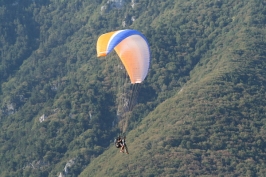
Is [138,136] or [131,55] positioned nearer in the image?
[131,55]

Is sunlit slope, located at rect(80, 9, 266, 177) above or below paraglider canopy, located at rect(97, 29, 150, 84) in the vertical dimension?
below

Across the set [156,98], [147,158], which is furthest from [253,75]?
[147,158]

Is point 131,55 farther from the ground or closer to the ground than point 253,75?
farther from the ground

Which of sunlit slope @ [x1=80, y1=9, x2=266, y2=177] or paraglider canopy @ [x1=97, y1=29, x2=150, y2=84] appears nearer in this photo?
paraglider canopy @ [x1=97, y1=29, x2=150, y2=84]

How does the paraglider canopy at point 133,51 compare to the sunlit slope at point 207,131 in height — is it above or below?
above

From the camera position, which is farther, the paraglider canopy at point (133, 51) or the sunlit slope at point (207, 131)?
the sunlit slope at point (207, 131)

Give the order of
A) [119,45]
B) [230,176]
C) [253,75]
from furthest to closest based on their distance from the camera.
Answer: [253,75] < [230,176] < [119,45]

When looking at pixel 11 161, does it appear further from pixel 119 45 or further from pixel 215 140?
pixel 119 45

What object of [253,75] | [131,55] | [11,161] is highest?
[131,55]
